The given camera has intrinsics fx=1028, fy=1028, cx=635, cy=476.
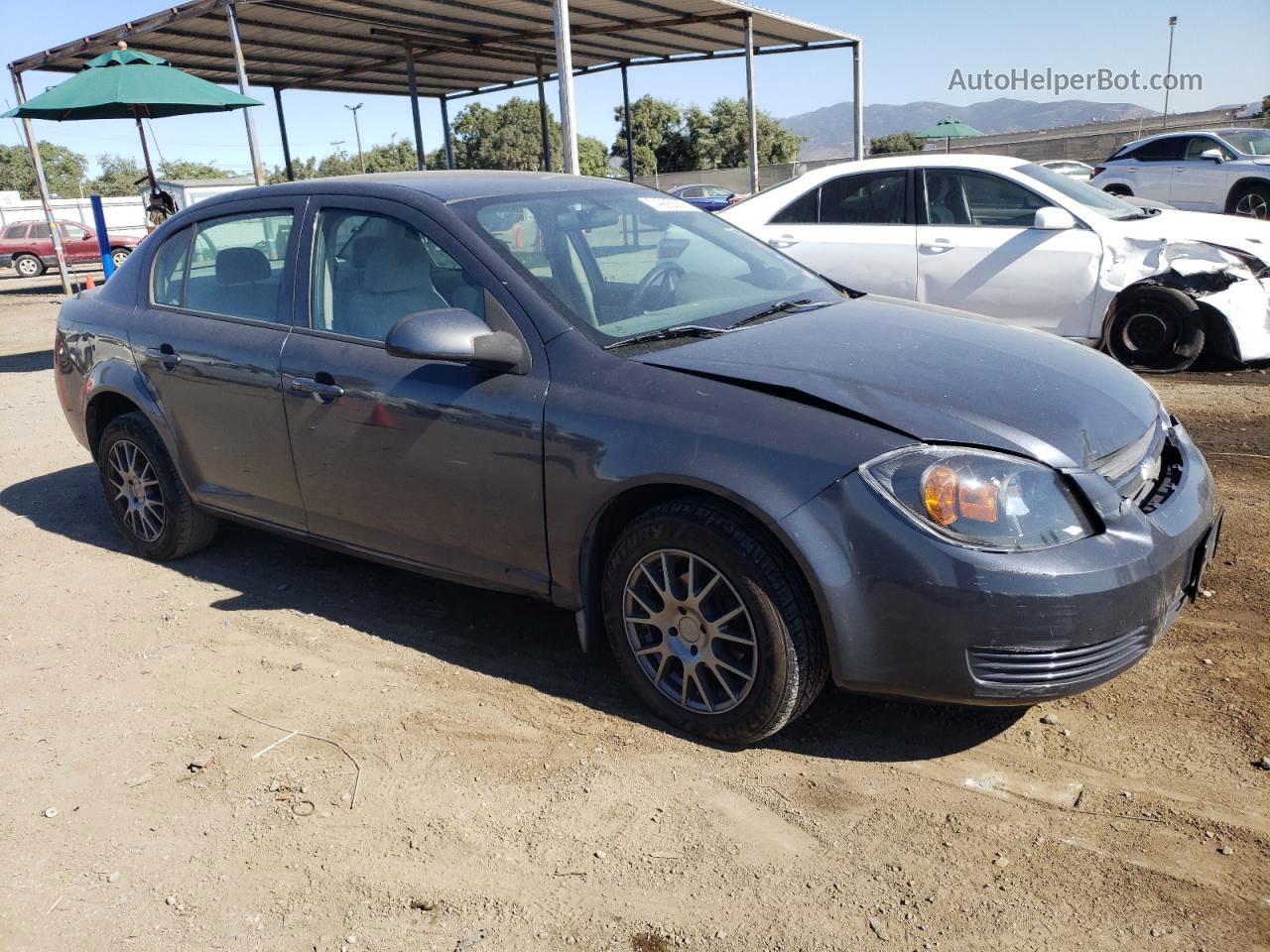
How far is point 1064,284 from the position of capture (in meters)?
7.42

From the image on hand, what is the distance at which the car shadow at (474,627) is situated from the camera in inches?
125

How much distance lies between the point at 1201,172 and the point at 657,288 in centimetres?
1743

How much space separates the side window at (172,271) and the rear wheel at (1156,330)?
20.4ft

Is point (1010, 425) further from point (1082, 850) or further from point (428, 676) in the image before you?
point (428, 676)

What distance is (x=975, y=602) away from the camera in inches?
103

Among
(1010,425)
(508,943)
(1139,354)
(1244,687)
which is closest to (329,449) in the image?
(508,943)

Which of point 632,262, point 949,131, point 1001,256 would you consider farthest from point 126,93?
point 949,131

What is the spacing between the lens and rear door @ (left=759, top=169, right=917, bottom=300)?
7.91 m

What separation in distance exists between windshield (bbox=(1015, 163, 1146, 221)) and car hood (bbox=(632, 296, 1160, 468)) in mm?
4526

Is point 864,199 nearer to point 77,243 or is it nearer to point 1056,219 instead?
point 1056,219

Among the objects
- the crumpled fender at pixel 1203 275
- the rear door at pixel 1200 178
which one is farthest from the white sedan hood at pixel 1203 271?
the rear door at pixel 1200 178

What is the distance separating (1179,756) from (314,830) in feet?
8.07

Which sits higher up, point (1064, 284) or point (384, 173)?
point (384, 173)

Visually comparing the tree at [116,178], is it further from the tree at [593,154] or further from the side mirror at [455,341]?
the side mirror at [455,341]
